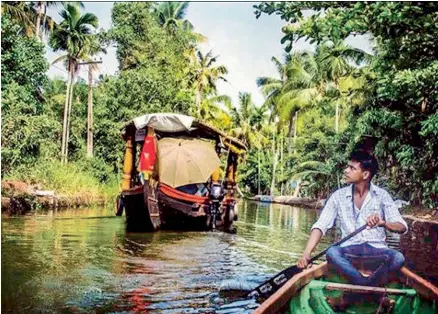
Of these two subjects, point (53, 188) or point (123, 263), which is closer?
point (123, 263)

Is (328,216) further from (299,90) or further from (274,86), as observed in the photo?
(274,86)

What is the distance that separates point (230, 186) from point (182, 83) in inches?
240

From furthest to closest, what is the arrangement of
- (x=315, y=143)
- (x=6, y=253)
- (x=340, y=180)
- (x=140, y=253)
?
1. (x=315, y=143)
2. (x=340, y=180)
3. (x=140, y=253)
4. (x=6, y=253)

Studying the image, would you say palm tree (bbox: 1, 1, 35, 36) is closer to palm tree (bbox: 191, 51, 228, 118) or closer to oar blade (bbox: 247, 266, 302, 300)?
palm tree (bbox: 191, 51, 228, 118)

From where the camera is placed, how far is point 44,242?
550 cm

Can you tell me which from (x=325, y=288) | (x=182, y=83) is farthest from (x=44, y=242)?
(x=182, y=83)

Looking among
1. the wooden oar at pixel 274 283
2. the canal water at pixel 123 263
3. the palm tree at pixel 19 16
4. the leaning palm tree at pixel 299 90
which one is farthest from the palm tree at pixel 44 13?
the wooden oar at pixel 274 283

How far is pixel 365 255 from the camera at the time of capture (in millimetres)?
2582

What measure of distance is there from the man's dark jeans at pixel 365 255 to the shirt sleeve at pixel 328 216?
0.18m

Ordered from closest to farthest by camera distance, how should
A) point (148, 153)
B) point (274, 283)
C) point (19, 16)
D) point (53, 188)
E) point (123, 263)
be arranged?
point (274, 283)
point (123, 263)
point (148, 153)
point (53, 188)
point (19, 16)

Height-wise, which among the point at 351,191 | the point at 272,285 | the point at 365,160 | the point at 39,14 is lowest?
the point at 272,285

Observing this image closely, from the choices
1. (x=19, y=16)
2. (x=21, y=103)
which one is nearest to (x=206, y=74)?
(x=19, y=16)

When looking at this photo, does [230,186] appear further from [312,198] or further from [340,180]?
[312,198]

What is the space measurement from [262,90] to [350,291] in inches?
588
